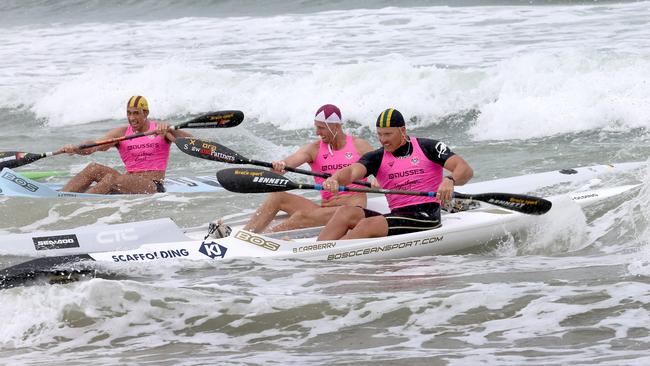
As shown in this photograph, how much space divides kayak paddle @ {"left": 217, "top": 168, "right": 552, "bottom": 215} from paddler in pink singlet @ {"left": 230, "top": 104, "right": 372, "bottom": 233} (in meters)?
0.19

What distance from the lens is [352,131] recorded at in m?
17.2

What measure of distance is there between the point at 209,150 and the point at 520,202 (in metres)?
3.53

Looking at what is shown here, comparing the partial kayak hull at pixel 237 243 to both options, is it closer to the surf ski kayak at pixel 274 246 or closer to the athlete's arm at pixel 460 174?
the surf ski kayak at pixel 274 246

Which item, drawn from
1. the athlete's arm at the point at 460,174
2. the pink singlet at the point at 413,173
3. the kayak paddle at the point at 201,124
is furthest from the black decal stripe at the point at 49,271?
the kayak paddle at the point at 201,124

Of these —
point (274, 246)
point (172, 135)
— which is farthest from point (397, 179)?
point (172, 135)

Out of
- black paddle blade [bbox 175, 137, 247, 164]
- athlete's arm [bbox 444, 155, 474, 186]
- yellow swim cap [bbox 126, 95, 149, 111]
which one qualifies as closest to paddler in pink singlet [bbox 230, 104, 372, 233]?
black paddle blade [bbox 175, 137, 247, 164]

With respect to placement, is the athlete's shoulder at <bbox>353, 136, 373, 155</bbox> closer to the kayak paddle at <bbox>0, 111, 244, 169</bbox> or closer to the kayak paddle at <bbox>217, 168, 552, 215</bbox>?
the kayak paddle at <bbox>217, 168, 552, 215</bbox>

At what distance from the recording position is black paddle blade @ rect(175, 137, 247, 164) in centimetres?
1069

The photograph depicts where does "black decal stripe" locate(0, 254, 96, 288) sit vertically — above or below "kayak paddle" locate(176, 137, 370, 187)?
below

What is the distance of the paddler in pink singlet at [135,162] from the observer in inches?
458

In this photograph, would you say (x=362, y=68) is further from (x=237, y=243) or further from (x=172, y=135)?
(x=237, y=243)

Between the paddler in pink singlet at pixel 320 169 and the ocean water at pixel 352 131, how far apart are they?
805mm

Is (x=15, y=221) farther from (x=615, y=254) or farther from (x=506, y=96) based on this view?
(x=506, y=96)

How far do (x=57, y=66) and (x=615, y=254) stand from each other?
18.0m
